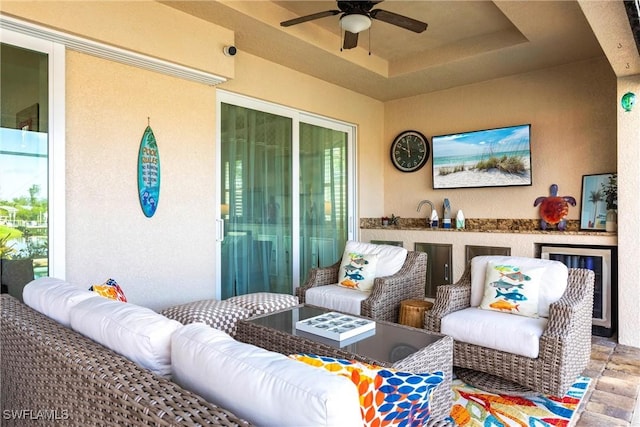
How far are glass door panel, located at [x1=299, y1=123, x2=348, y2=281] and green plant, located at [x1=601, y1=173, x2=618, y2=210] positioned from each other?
2926 millimetres

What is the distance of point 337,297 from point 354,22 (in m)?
2.16

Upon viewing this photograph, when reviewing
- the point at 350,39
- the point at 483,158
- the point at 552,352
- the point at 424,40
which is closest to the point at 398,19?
the point at 350,39

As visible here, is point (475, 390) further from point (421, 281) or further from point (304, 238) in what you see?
point (304, 238)

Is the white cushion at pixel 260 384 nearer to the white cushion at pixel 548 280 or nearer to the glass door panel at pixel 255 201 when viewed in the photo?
the white cushion at pixel 548 280

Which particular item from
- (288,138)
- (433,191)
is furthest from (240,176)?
(433,191)

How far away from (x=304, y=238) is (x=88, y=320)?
3.55m

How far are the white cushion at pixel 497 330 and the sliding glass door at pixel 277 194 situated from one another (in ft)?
7.28

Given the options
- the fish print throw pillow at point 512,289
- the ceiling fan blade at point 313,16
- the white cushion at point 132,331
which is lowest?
the fish print throw pillow at point 512,289

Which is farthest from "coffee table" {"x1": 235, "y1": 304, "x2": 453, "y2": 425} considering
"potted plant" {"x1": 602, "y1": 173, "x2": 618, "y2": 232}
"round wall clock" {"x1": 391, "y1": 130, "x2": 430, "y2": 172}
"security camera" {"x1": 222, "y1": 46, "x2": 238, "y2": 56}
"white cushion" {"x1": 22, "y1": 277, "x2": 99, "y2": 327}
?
"round wall clock" {"x1": 391, "y1": 130, "x2": 430, "y2": 172}

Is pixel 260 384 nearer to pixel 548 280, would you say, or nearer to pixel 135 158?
pixel 548 280

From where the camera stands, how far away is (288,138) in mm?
4770

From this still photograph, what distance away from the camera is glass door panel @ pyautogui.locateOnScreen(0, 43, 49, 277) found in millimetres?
2717

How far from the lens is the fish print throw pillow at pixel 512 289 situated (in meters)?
2.74

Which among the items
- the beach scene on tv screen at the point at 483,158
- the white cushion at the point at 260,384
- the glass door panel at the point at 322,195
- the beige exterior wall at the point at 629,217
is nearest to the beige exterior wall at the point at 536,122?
the beach scene on tv screen at the point at 483,158
